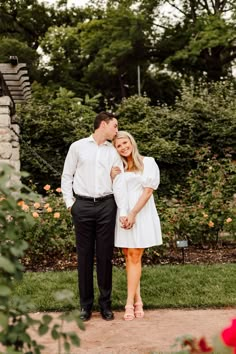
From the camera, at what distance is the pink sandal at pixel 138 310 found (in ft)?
17.0

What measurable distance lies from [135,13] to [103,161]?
20.0m

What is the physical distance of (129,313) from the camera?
201 inches

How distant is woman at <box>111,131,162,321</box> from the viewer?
5.18 metres

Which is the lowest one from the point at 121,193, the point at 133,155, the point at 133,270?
the point at 133,270

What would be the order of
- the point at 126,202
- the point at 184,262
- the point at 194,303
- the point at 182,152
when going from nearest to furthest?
the point at 126,202, the point at 194,303, the point at 184,262, the point at 182,152

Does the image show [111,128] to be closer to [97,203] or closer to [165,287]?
[97,203]

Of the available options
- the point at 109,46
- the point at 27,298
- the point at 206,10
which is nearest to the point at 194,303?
the point at 27,298

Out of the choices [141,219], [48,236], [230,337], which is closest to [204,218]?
[48,236]

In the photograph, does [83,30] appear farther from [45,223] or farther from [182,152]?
[45,223]

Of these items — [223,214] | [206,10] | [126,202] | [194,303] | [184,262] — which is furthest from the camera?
[206,10]

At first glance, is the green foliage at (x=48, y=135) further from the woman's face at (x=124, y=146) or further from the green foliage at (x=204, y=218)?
the woman's face at (x=124, y=146)

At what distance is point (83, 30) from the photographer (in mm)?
26234

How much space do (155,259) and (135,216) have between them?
8.91ft

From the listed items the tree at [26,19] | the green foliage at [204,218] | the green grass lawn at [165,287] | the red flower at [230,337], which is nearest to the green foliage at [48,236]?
the green grass lawn at [165,287]
